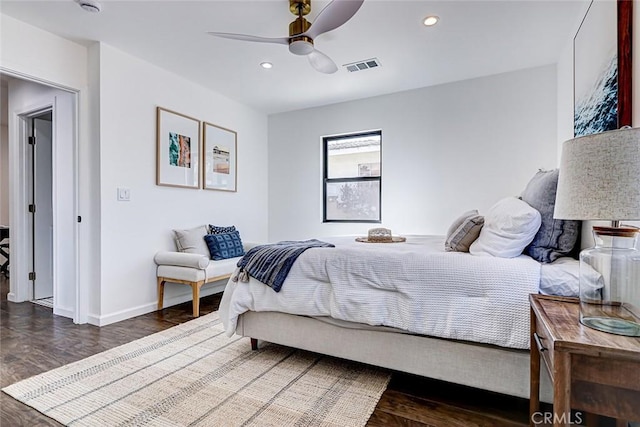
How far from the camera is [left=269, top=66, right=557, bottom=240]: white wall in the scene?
3.43m

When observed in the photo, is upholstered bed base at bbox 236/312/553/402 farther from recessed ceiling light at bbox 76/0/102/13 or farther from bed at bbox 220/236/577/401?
recessed ceiling light at bbox 76/0/102/13

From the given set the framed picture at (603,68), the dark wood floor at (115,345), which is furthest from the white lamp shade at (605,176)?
the dark wood floor at (115,345)

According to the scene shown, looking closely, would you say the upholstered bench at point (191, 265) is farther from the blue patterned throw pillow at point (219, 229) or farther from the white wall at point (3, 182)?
the white wall at point (3, 182)

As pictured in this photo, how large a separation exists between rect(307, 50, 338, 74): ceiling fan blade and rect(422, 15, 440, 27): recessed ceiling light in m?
0.77

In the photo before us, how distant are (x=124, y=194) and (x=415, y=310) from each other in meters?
2.80

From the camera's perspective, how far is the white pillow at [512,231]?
1679 millimetres

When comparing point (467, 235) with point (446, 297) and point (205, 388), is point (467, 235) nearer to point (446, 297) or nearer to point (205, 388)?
point (446, 297)

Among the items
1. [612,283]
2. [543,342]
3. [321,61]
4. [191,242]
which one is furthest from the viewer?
[191,242]

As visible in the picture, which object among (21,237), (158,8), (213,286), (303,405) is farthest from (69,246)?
(303,405)

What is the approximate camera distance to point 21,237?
3643mm

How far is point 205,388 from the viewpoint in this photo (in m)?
1.83

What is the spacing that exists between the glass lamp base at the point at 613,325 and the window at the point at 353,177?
10.8 feet

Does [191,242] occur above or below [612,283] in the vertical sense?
below

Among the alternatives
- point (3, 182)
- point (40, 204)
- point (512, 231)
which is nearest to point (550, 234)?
point (512, 231)
